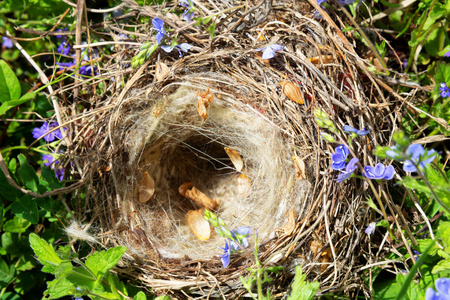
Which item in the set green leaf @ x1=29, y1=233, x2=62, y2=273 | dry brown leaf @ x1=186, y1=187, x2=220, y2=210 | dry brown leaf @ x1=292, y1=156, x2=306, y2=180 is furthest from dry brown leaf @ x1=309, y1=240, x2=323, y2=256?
green leaf @ x1=29, y1=233, x2=62, y2=273

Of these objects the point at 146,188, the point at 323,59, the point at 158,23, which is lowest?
the point at 146,188

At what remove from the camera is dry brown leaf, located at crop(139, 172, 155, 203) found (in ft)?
6.15

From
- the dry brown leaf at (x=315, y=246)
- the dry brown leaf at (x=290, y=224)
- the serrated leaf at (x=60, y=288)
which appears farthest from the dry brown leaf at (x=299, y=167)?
the serrated leaf at (x=60, y=288)

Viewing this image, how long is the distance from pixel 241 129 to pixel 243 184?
392 mm

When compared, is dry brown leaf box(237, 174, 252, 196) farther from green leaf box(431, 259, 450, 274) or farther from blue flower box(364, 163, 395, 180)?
green leaf box(431, 259, 450, 274)

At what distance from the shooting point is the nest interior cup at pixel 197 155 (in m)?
1.68

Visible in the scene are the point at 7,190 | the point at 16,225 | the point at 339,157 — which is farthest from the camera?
the point at 16,225

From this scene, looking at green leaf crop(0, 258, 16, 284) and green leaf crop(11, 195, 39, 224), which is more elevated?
green leaf crop(11, 195, 39, 224)

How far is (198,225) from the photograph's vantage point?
77.6 inches

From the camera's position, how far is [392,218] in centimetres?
164

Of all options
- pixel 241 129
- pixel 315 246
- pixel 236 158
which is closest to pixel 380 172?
pixel 315 246

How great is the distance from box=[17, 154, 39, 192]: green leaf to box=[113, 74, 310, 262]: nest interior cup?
324mm

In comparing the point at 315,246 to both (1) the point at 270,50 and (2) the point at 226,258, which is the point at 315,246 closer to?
(2) the point at 226,258

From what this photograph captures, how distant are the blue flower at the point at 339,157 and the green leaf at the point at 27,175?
1.13m
